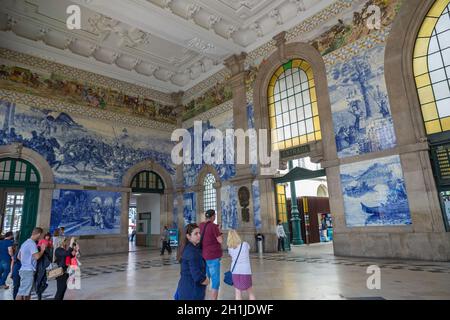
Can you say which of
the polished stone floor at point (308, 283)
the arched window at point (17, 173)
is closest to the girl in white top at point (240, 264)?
the polished stone floor at point (308, 283)

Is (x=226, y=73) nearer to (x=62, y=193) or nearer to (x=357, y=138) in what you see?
(x=357, y=138)

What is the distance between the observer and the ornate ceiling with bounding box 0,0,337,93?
11.6m

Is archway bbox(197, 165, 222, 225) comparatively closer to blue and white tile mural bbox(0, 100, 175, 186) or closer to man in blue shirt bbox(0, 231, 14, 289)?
blue and white tile mural bbox(0, 100, 175, 186)

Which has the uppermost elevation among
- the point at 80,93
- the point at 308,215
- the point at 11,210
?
the point at 80,93

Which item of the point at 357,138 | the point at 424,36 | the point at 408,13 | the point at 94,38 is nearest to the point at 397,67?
the point at 424,36

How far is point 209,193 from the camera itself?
1545 centimetres

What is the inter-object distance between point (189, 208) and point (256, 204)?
16.9 feet

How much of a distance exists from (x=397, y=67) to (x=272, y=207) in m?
6.78

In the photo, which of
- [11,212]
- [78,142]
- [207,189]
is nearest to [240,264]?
[207,189]

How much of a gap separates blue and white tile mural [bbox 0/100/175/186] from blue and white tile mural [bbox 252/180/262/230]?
23.3ft

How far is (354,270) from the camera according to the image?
22.1 feet

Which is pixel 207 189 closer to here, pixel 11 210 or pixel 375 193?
pixel 375 193

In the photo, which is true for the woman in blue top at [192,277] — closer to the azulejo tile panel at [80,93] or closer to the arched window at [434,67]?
the arched window at [434,67]

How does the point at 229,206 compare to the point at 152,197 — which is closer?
the point at 229,206
